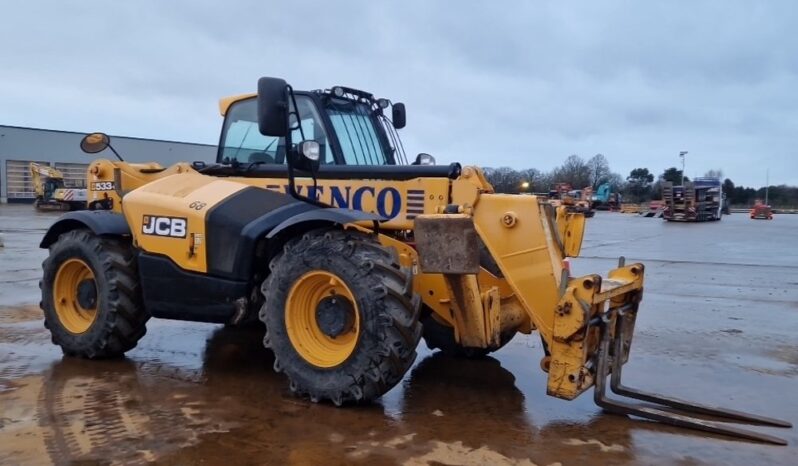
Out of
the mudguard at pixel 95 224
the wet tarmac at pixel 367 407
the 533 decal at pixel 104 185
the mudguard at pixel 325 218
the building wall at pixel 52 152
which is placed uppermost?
the building wall at pixel 52 152

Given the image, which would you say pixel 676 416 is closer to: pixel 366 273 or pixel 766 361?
pixel 366 273

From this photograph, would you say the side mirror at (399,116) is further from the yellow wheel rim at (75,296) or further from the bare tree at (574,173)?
the bare tree at (574,173)

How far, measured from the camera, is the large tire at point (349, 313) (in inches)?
182

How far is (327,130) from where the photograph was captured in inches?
236

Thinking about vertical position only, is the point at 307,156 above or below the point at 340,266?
above

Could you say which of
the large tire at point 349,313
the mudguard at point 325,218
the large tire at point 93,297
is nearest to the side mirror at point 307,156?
the mudguard at point 325,218

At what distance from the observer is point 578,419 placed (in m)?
4.78

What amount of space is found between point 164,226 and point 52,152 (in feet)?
178

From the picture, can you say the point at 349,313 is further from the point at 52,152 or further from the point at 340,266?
the point at 52,152

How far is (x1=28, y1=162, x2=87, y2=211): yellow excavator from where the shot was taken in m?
38.7

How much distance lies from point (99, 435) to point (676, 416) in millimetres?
3723

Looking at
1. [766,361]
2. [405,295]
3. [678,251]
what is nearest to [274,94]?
[405,295]

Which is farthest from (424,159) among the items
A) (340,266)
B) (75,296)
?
(75,296)

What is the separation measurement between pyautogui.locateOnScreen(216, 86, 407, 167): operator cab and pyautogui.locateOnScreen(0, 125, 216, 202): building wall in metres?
46.7
